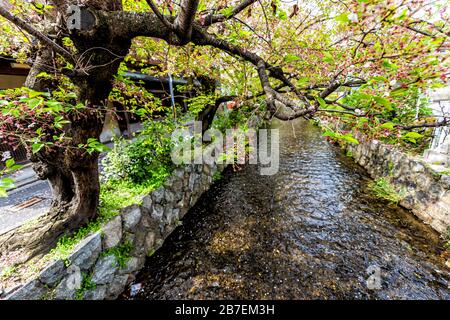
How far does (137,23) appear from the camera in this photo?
8.02 ft

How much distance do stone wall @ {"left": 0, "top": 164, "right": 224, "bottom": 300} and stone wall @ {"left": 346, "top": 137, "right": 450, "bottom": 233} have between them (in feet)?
17.9

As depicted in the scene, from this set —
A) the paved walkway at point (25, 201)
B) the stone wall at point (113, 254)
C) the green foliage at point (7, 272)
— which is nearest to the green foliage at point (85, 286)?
the stone wall at point (113, 254)

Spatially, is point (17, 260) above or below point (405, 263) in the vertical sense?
above

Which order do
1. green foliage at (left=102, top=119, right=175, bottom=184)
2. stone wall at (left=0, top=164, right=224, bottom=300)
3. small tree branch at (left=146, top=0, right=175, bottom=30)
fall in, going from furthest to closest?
green foliage at (left=102, top=119, right=175, bottom=184)
stone wall at (left=0, top=164, right=224, bottom=300)
small tree branch at (left=146, top=0, right=175, bottom=30)

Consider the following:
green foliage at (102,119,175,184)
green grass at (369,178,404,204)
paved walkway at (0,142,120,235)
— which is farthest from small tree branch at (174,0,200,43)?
green grass at (369,178,404,204)

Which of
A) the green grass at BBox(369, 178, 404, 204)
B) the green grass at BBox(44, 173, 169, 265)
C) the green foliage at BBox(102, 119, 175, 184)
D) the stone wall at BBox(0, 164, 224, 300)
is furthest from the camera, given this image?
the green grass at BBox(369, 178, 404, 204)

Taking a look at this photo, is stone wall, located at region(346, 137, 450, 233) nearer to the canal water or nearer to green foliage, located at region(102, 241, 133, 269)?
the canal water

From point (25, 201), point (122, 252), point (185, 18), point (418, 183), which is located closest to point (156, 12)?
point (185, 18)

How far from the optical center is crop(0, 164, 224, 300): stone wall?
2711mm

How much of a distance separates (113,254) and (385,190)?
8.15m

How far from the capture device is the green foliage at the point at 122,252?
3.52 meters

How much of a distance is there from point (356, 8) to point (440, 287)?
200 inches
